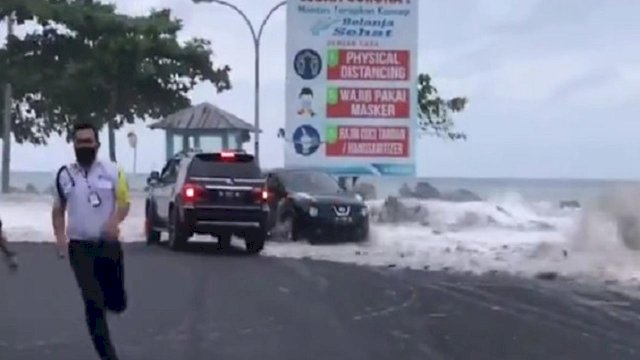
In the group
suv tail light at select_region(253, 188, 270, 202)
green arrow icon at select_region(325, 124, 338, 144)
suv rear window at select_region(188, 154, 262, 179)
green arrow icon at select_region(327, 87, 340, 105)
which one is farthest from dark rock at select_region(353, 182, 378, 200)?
suv tail light at select_region(253, 188, 270, 202)

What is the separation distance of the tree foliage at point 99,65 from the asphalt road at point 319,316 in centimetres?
3773

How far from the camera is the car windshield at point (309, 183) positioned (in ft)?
122

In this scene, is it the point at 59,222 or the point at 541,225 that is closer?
the point at 59,222

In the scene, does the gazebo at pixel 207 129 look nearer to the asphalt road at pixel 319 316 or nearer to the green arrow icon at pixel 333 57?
the green arrow icon at pixel 333 57

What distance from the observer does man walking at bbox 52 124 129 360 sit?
13516mm

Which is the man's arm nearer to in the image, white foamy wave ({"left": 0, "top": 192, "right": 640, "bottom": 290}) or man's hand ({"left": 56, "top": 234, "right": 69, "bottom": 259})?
man's hand ({"left": 56, "top": 234, "right": 69, "bottom": 259})

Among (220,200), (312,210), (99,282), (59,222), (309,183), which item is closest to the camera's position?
(99,282)

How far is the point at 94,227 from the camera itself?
13516 mm

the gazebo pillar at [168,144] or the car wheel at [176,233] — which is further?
the gazebo pillar at [168,144]

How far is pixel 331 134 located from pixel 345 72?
5.49 ft

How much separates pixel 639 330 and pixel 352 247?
17.9m

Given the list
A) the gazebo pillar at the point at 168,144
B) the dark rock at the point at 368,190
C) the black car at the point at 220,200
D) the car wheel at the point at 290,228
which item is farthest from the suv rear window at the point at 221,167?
the dark rock at the point at 368,190

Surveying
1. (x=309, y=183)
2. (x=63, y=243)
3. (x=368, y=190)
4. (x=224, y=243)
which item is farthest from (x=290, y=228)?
(x=368, y=190)

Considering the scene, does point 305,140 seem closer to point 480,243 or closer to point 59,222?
point 480,243
